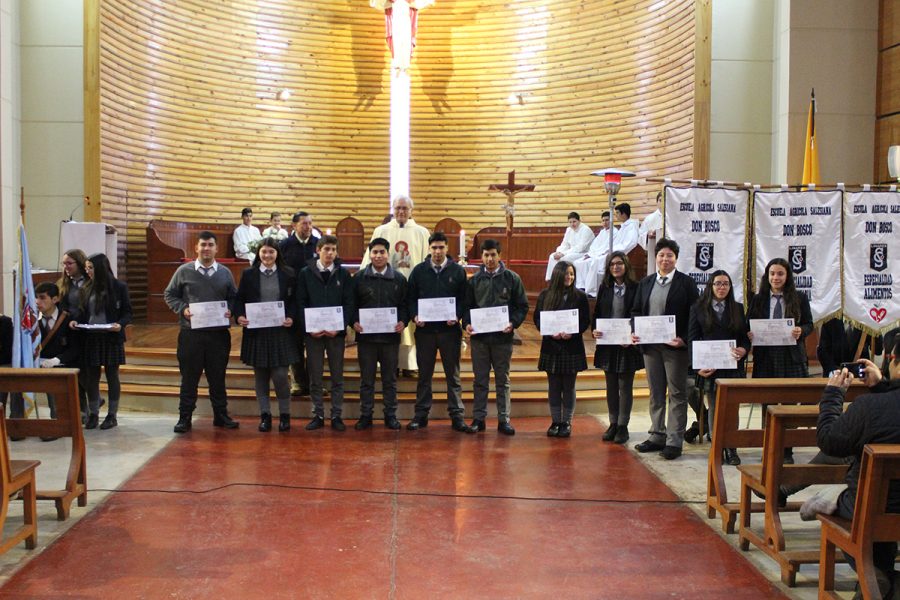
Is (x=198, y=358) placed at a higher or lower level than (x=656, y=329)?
lower

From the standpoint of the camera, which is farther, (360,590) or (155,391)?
(155,391)

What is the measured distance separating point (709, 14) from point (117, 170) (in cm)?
791

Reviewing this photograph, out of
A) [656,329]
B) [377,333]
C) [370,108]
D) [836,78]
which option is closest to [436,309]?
[377,333]

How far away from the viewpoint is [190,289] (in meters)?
6.66

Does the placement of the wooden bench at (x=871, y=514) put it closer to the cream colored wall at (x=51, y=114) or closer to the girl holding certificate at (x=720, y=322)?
the girl holding certificate at (x=720, y=322)

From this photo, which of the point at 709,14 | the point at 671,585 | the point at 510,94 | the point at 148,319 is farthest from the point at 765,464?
the point at 510,94

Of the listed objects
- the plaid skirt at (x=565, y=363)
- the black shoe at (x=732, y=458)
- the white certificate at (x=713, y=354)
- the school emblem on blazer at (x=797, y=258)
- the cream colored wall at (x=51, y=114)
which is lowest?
the black shoe at (x=732, y=458)

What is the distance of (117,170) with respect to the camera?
1109cm

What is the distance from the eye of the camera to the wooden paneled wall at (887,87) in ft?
29.6

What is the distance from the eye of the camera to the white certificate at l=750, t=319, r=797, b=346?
5844mm

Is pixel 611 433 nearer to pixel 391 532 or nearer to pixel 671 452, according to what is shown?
pixel 671 452

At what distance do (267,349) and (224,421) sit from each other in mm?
800

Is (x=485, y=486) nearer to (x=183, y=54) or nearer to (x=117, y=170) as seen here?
(x=117, y=170)

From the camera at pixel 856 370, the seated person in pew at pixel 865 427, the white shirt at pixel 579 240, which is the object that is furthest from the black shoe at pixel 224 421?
the white shirt at pixel 579 240
